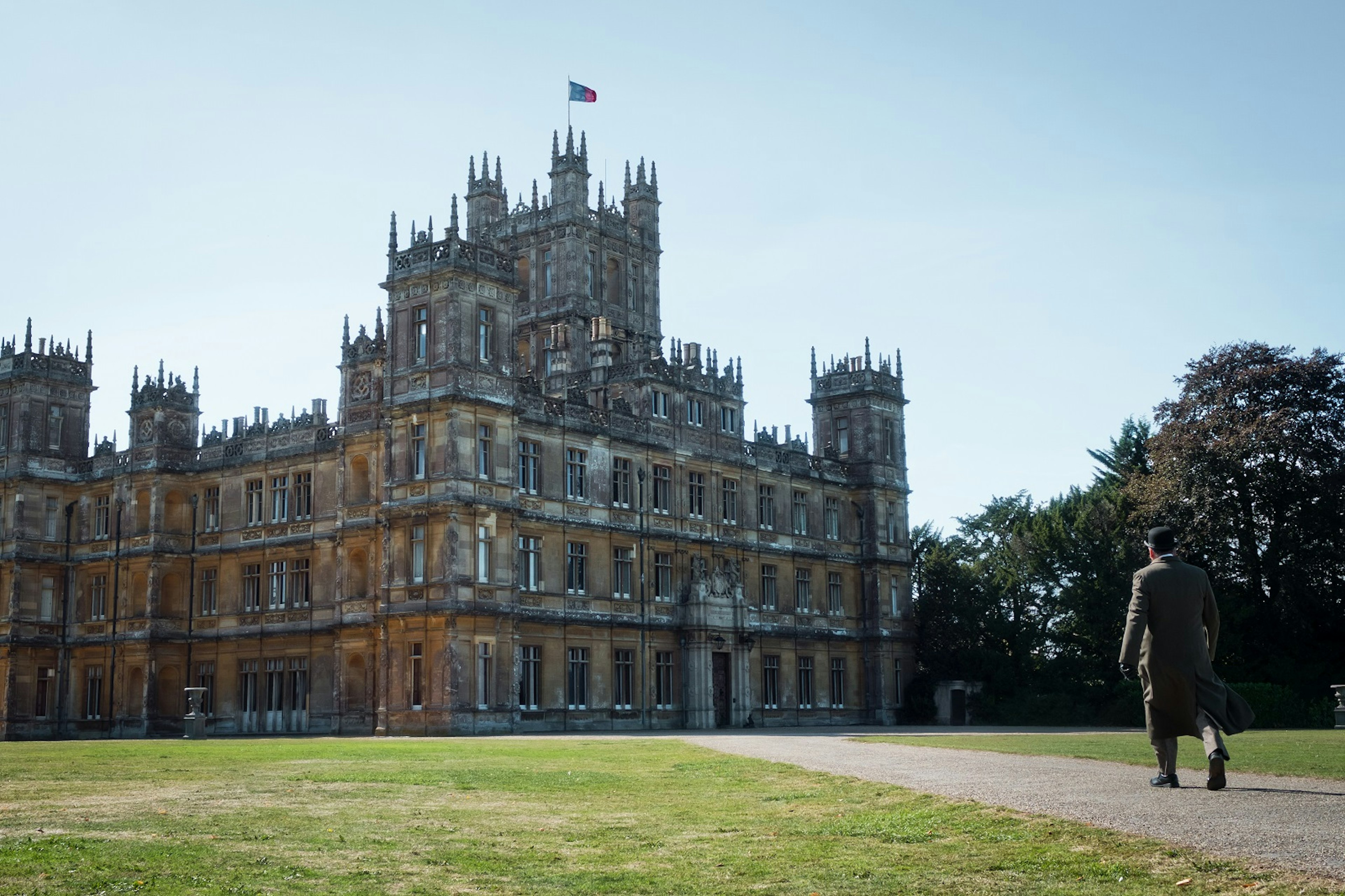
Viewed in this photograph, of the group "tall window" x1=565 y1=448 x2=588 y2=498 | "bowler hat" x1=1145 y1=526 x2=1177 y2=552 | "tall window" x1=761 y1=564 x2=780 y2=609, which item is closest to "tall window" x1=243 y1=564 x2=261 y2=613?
"tall window" x1=565 y1=448 x2=588 y2=498

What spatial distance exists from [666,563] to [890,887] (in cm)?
4535

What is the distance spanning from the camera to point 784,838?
12.6 meters

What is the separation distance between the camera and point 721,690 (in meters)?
56.0

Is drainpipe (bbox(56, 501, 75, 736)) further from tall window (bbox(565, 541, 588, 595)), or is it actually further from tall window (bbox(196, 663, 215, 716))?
tall window (bbox(565, 541, 588, 595))

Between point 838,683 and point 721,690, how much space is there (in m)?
8.73

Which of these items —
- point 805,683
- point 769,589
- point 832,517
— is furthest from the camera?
point 832,517

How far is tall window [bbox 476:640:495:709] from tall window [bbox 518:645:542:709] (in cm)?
192

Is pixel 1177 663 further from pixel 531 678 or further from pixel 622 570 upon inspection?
pixel 622 570

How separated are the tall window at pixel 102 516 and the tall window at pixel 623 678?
892 inches

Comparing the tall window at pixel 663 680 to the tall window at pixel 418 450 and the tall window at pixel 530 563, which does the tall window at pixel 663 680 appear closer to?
the tall window at pixel 530 563

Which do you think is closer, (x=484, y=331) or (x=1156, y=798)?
(x=1156, y=798)

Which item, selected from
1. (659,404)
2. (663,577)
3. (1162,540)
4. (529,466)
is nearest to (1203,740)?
(1162,540)

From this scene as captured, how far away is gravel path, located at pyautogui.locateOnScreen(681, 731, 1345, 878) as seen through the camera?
10914mm

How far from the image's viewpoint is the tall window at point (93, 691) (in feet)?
Answer: 191
